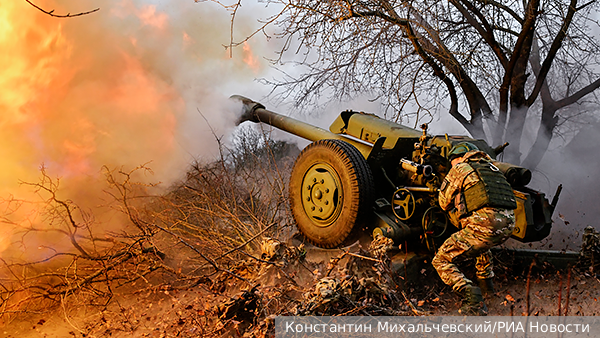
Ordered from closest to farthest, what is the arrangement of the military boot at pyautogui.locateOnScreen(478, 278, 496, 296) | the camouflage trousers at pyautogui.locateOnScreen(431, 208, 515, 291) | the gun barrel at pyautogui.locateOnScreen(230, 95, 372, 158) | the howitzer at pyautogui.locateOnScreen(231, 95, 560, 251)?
the camouflage trousers at pyautogui.locateOnScreen(431, 208, 515, 291), the howitzer at pyautogui.locateOnScreen(231, 95, 560, 251), the military boot at pyautogui.locateOnScreen(478, 278, 496, 296), the gun barrel at pyautogui.locateOnScreen(230, 95, 372, 158)

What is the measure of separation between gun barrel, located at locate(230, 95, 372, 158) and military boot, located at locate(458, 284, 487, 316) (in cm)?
192

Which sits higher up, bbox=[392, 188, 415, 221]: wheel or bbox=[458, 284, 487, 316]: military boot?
bbox=[392, 188, 415, 221]: wheel

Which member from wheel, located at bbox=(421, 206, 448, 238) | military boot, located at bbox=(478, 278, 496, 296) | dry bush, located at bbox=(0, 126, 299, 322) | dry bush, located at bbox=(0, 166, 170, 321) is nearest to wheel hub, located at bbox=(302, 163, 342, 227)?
dry bush, located at bbox=(0, 126, 299, 322)

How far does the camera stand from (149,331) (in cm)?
441

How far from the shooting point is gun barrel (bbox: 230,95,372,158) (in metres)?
5.72

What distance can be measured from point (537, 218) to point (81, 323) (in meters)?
5.14

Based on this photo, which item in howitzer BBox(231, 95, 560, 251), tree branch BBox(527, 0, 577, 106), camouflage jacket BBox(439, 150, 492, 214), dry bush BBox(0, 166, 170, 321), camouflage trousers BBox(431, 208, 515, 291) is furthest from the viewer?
tree branch BBox(527, 0, 577, 106)

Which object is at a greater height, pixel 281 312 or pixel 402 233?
pixel 402 233

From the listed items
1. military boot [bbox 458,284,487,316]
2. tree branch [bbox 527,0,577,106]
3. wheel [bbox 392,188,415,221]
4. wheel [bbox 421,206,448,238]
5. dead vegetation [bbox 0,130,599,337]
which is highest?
tree branch [bbox 527,0,577,106]

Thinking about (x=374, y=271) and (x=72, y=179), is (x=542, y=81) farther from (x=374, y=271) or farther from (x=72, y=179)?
(x=72, y=179)

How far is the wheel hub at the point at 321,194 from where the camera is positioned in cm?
476

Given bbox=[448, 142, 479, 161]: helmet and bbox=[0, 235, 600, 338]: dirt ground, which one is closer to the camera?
bbox=[0, 235, 600, 338]: dirt ground

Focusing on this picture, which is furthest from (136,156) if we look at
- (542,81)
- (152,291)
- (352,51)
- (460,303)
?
(542,81)

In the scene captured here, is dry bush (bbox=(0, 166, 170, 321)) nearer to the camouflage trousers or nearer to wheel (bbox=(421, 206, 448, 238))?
wheel (bbox=(421, 206, 448, 238))
